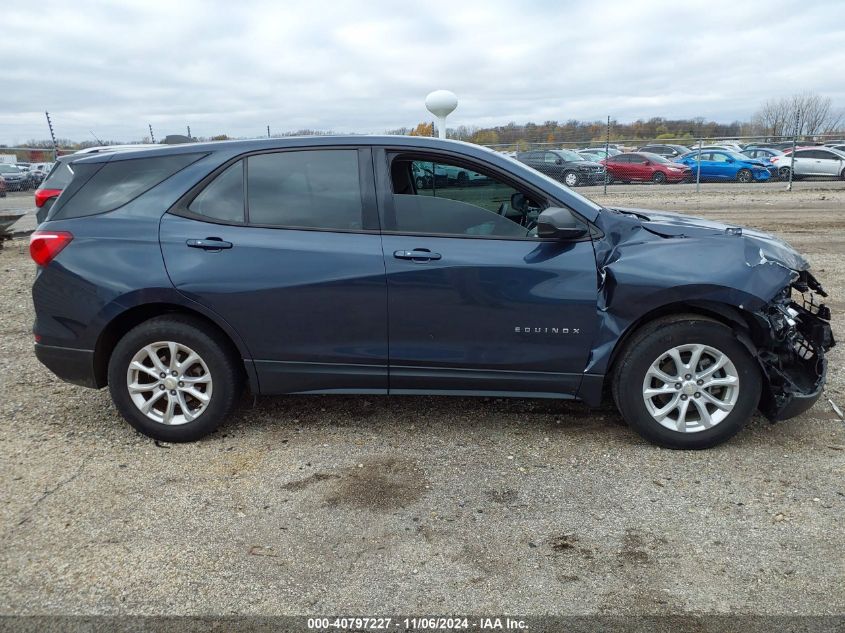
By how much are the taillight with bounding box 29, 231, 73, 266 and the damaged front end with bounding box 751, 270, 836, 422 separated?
13.1 feet

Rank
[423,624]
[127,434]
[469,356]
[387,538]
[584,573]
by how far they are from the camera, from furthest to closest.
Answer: [127,434] → [469,356] → [387,538] → [584,573] → [423,624]

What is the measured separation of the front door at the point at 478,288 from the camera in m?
3.87

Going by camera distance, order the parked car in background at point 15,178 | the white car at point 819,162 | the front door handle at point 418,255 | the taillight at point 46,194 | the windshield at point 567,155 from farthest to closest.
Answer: the parked car in background at point 15,178 < the white car at point 819,162 < the windshield at point 567,155 < the taillight at point 46,194 < the front door handle at point 418,255

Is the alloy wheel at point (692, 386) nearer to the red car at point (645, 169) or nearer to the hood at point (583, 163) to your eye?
the hood at point (583, 163)

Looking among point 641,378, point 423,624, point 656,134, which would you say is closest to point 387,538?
point 423,624

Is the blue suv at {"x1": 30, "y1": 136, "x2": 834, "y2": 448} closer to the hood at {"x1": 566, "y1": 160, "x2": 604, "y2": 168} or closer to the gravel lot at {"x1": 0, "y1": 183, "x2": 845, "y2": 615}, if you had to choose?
the gravel lot at {"x1": 0, "y1": 183, "x2": 845, "y2": 615}

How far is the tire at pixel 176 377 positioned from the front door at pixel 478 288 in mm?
1011

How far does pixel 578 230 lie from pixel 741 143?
119 ft

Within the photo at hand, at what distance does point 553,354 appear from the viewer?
3.94 m

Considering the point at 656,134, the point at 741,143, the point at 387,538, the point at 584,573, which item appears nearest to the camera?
the point at 584,573

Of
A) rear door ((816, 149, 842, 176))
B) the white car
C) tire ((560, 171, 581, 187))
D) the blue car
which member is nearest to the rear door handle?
tire ((560, 171, 581, 187))

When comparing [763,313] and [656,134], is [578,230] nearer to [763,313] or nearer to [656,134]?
[763,313]

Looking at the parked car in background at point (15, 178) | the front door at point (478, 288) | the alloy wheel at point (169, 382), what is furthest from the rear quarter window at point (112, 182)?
the parked car in background at point (15, 178)

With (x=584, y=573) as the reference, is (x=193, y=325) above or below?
above
